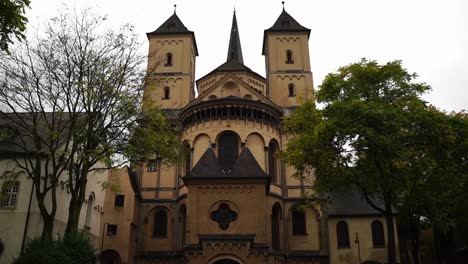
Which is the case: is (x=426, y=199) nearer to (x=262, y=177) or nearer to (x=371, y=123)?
(x=371, y=123)

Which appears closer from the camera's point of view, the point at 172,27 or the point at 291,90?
the point at 291,90

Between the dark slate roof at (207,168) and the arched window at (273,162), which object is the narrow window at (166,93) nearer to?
the arched window at (273,162)

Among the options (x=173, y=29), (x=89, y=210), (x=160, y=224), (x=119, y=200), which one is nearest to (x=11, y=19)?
(x=89, y=210)

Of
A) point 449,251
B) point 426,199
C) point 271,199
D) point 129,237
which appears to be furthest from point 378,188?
point 449,251

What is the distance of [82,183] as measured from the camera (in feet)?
59.1

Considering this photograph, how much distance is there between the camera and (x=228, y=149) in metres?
32.1

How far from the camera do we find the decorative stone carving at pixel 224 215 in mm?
25172

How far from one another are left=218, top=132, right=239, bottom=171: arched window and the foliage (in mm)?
14864

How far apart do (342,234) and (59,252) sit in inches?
866

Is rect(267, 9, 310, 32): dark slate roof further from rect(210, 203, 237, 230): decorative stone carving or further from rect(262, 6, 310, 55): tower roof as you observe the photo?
rect(210, 203, 237, 230): decorative stone carving

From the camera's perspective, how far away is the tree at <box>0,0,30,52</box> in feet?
31.8

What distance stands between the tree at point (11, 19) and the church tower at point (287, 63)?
2952 cm

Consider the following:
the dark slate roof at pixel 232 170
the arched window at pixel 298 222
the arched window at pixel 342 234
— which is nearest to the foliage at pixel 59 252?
the dark slate roof at pixel 232 170

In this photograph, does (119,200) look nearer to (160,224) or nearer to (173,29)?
(160,224)
